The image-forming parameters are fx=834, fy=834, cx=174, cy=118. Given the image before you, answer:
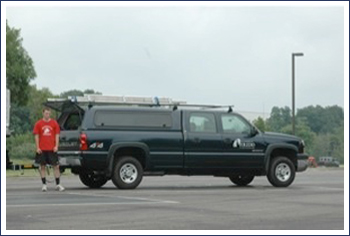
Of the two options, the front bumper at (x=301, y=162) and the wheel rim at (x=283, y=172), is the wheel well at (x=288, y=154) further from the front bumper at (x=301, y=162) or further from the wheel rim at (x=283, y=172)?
the wheel rim at (x=283, y=172)

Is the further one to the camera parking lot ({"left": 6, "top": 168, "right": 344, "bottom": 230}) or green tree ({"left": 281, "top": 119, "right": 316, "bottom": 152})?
green tree ({"left": 281, "top": 119, "right": 316, "bottom": 152})

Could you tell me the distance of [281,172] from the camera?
64.1ft

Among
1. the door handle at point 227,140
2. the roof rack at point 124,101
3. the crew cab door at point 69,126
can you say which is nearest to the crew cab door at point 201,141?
the door handle at point 227,140

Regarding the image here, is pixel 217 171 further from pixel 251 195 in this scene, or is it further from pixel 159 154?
pixel 251 195

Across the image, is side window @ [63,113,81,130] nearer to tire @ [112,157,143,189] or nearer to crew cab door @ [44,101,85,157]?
crew cab door @ [44,101,85,157]

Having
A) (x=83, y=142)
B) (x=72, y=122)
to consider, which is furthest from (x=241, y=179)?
(x=83, y=142)

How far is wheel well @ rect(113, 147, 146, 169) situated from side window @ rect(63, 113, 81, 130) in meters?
1.14

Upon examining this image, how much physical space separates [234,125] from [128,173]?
2.85m

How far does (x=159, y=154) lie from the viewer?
60.1ft

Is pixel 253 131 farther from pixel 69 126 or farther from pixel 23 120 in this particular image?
pixel 23 120

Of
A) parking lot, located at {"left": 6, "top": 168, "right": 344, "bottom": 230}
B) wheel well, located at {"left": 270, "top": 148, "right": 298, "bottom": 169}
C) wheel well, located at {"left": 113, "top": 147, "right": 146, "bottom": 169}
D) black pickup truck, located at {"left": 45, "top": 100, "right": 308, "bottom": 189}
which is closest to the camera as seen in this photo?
parking lot, located at {"left": 6, "top": 168, "right": 344, "bottom": 230}

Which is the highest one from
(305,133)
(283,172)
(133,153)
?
(305,133)

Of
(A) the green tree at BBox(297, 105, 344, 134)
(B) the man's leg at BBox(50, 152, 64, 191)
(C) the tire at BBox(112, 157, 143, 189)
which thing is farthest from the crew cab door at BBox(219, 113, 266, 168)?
(A) the green tree at BBox(297, 105, 344, 134)

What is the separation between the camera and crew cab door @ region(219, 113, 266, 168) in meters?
18.9
